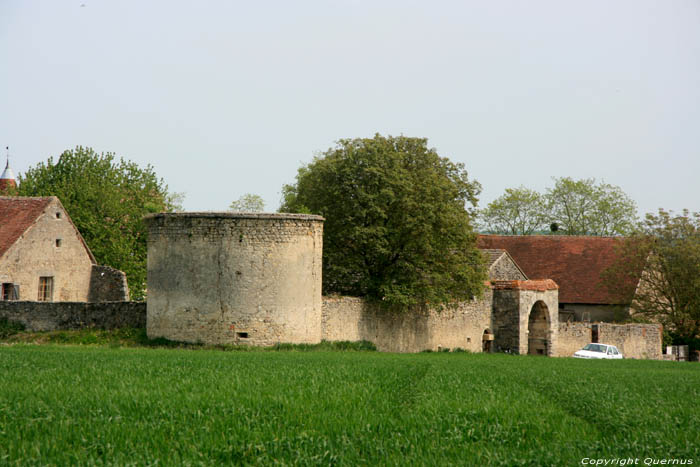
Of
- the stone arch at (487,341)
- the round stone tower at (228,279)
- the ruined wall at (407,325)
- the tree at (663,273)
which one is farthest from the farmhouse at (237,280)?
the tree at (663,273)

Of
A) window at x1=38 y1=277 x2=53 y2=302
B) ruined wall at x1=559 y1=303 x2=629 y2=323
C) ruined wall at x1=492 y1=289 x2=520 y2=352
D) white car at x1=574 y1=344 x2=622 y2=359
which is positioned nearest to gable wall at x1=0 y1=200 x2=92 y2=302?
window at x1=38 y1=277 x2=53 y2=302

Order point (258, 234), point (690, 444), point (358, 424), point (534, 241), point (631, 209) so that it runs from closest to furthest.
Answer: point (690, 444) → point (358, 424) → point (258, 234) → point (534, 241) → point (631, 209)

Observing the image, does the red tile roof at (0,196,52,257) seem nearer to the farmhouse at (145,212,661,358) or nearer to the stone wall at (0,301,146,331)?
the stone wall at (0,301,146,331)

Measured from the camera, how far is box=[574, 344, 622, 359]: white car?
36375 millimetres

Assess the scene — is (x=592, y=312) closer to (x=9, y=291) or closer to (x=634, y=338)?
(x=634, y=338)

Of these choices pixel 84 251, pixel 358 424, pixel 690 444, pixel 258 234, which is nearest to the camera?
pixel 690 444

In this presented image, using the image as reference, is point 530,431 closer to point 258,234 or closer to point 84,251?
point 258,234

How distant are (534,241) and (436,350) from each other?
22.0 meters

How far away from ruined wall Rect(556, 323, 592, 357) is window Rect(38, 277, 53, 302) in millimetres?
25096

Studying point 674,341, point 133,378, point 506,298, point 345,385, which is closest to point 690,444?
point 345,385

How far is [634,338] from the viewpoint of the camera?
43.4 m

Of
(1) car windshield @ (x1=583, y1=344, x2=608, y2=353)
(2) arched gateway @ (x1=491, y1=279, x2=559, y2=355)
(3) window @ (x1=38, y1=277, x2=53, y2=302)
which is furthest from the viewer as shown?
(2) arched gateway @ (x1=491, y1=279, x2=559, y2=355)

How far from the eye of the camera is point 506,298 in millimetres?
39281

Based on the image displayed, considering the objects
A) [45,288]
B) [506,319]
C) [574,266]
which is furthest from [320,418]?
[574,266]
